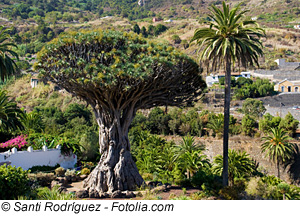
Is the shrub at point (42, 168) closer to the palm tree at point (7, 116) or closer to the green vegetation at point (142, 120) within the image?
the green vegetation at point (142, 120)

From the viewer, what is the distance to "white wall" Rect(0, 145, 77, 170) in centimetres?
2386

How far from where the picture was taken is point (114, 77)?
16.5m

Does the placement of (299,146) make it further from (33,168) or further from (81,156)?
(33,168)

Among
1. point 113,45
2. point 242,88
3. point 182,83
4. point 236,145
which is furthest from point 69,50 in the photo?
point 242,88

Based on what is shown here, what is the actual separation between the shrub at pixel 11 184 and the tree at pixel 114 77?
4.09m

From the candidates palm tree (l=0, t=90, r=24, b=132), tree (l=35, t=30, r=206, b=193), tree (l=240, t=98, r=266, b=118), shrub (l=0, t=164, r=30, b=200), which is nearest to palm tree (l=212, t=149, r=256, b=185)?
tree (l=35, t=30, r=206, b=193)

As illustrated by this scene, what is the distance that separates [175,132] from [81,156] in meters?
15.9

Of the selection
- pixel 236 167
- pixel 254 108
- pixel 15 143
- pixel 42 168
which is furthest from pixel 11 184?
pixel 254 108

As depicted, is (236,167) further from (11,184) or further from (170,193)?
(11,184)

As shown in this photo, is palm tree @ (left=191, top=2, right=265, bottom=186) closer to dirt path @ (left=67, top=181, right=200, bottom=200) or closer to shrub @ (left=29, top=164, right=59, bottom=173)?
dirt path @ (left=67, top=181, right=200, bottom=200)

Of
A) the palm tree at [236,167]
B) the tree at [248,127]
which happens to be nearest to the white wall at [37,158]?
the palm tree at [236,167]

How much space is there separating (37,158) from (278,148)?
69.8 ft

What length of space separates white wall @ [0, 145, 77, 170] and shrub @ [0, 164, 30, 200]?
8401 mm

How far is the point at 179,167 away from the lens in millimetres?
25766
